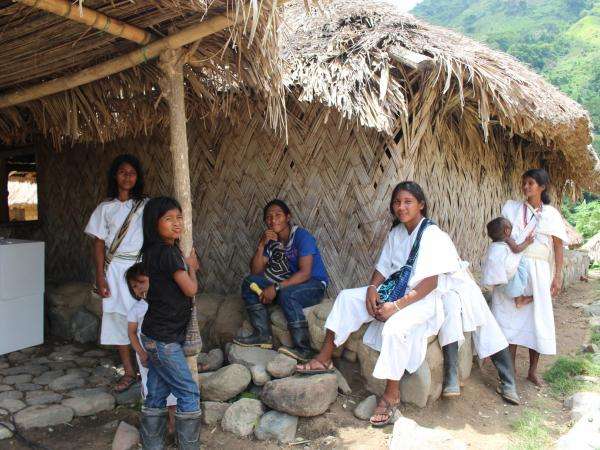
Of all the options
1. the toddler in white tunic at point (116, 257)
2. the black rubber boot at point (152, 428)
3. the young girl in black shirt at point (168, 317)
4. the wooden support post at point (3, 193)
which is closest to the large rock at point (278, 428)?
the young girl in black shirt at point (168, 317)

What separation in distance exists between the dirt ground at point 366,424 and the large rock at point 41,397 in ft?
1.06

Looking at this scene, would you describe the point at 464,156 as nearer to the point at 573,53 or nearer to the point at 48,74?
the point at 48,74

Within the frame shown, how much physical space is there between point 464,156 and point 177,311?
145 inches

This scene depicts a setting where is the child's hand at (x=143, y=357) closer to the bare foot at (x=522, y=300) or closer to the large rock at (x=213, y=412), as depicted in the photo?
the large rock at (x=213, y=412)

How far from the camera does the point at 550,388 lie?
3.91 m

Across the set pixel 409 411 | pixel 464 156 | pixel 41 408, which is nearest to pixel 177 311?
pixel 41 408

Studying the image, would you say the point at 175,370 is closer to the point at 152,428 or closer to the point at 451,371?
the point at 152,428

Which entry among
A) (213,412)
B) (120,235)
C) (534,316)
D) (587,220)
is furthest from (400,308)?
(587,220)

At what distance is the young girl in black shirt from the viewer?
2.66m

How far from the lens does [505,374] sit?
370cm

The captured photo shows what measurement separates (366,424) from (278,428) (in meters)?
0.57

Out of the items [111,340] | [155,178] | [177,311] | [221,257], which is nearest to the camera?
[177,311]

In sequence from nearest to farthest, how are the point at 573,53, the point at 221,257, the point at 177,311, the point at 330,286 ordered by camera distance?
the point at 177,311 → the point at 330,286 → the point at 221,257 → the point at 573,53

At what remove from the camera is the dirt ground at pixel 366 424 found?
3.04 meters
